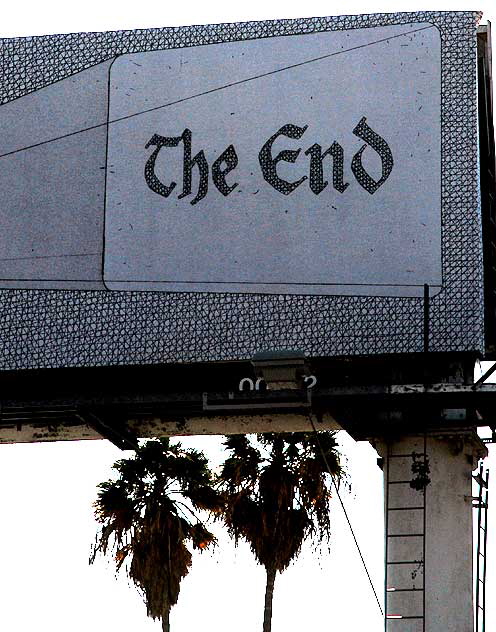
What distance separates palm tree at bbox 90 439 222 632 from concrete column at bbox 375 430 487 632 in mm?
8669

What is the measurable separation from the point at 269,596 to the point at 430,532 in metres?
9.48

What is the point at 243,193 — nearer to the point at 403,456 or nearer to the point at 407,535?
the point at 403,456

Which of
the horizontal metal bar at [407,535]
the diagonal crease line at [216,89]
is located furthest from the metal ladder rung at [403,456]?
the diagonal crease line at [216,89]

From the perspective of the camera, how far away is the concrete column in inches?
1113

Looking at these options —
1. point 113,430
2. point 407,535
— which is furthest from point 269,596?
point 407,535

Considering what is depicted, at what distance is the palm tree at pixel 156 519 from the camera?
121 ft

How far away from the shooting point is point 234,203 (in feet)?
98.2

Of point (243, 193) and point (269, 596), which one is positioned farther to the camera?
A: point (269, 596)

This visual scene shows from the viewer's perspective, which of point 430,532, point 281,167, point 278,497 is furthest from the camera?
point 278,497

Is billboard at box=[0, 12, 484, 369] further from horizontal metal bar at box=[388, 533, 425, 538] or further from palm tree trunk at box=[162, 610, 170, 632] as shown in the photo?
palm tree trunk at box=[162, 610, 170, 632]

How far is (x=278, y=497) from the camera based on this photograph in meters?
37.2

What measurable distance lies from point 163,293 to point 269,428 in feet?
8.54

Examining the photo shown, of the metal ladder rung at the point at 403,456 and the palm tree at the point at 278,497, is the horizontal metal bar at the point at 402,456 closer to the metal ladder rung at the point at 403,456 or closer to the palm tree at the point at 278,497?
the metal ladder rung at the point at 403,456

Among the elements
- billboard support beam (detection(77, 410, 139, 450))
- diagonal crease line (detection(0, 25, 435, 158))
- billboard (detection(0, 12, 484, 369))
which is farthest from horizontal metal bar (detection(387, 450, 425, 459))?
diagonal crease line (detection(0, 25, 435, 158))
